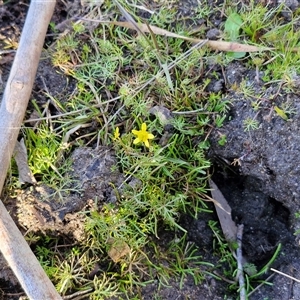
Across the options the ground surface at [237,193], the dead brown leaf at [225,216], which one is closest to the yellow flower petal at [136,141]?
the ground surface at [237,193]

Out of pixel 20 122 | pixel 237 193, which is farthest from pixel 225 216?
pixel 20 122

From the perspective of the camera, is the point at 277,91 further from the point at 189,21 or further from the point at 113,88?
the point at 113,88

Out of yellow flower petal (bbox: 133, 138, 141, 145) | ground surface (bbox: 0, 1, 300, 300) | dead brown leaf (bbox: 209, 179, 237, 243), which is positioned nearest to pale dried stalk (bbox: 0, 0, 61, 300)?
ground surface (bbox: 0, 1, 300, 300)

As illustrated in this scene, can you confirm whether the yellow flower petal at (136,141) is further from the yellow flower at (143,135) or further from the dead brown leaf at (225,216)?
the dead brown leaf at (225,216)

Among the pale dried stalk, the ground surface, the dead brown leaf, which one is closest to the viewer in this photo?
the pale dried stalk

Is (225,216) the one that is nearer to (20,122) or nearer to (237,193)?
(237,193)

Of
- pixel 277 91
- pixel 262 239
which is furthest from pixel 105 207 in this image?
pixel 277 91

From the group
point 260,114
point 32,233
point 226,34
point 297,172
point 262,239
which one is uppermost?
point 226,34

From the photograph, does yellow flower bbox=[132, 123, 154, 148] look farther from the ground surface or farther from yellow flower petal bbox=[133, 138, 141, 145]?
the ground surface
